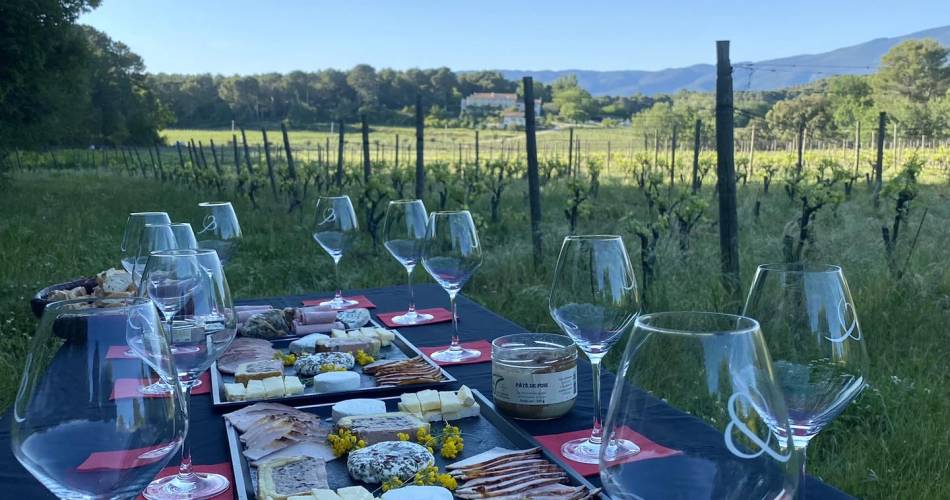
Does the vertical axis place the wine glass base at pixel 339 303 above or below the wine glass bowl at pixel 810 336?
below

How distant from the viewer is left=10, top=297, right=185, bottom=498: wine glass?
78cm

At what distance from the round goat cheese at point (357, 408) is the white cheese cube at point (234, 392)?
24cm

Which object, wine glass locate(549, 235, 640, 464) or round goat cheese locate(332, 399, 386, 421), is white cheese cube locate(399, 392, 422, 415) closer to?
round goat cheese locate(332, 399, 386, 421)

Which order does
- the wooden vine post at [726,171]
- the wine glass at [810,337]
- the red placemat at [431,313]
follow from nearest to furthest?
1. the wine glass at [810,337]
2. the red placemat at [431,313]
3. the wooden vine post at [726,171]

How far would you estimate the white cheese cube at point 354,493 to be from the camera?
3.42 feet

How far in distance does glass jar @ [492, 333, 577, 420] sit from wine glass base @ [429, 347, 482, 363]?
0.39m

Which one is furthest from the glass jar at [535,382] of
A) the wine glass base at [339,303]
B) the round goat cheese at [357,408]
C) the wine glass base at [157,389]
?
the wine glass base at [339,303]

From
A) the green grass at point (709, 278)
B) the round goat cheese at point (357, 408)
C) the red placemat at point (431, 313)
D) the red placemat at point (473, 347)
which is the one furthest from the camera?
the green grass at point (709, 278)

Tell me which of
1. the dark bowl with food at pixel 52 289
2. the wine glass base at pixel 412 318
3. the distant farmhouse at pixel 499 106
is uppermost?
the distant farmhouse at pixel 499 106

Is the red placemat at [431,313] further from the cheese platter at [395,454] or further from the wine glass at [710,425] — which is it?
the wine glass at [710,425]

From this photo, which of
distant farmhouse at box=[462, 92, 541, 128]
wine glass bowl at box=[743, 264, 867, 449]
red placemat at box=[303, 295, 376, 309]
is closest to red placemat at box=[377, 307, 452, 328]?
red placemat at box=[303, 295, 376, 309]

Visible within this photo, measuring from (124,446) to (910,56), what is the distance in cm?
7852

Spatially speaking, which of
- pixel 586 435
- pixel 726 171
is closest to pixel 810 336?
pixel 586 435

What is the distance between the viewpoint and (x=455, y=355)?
1890 mm
